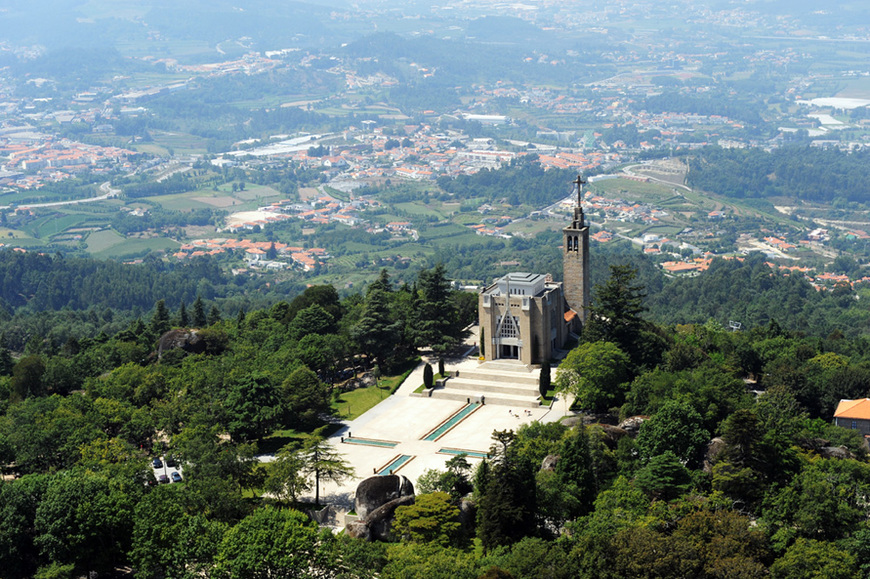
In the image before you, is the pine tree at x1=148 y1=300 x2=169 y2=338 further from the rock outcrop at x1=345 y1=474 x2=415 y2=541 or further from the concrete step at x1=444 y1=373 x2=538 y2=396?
the rock outcrop at x1=345 y1=474 x2=415 y2=541

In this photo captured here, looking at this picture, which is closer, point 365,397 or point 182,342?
point 365,397

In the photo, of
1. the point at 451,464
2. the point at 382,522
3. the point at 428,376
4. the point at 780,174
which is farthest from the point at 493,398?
the point at 780,174

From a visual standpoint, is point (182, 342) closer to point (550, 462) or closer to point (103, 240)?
point (550, 462)

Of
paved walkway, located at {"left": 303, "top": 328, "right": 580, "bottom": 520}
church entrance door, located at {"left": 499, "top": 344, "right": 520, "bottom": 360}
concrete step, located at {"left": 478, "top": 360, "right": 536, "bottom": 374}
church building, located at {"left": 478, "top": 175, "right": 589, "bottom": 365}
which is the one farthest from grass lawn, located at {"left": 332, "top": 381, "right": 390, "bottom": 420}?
church entrance door, located at {"left": 499, "top": 344, "right": 520, "bottom": 360}

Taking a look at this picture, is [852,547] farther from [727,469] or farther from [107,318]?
[107,318]

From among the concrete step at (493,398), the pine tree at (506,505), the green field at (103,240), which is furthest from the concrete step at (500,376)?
the green field at (103,240)

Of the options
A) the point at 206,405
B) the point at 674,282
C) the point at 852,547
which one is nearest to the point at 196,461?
the point at 206,405
